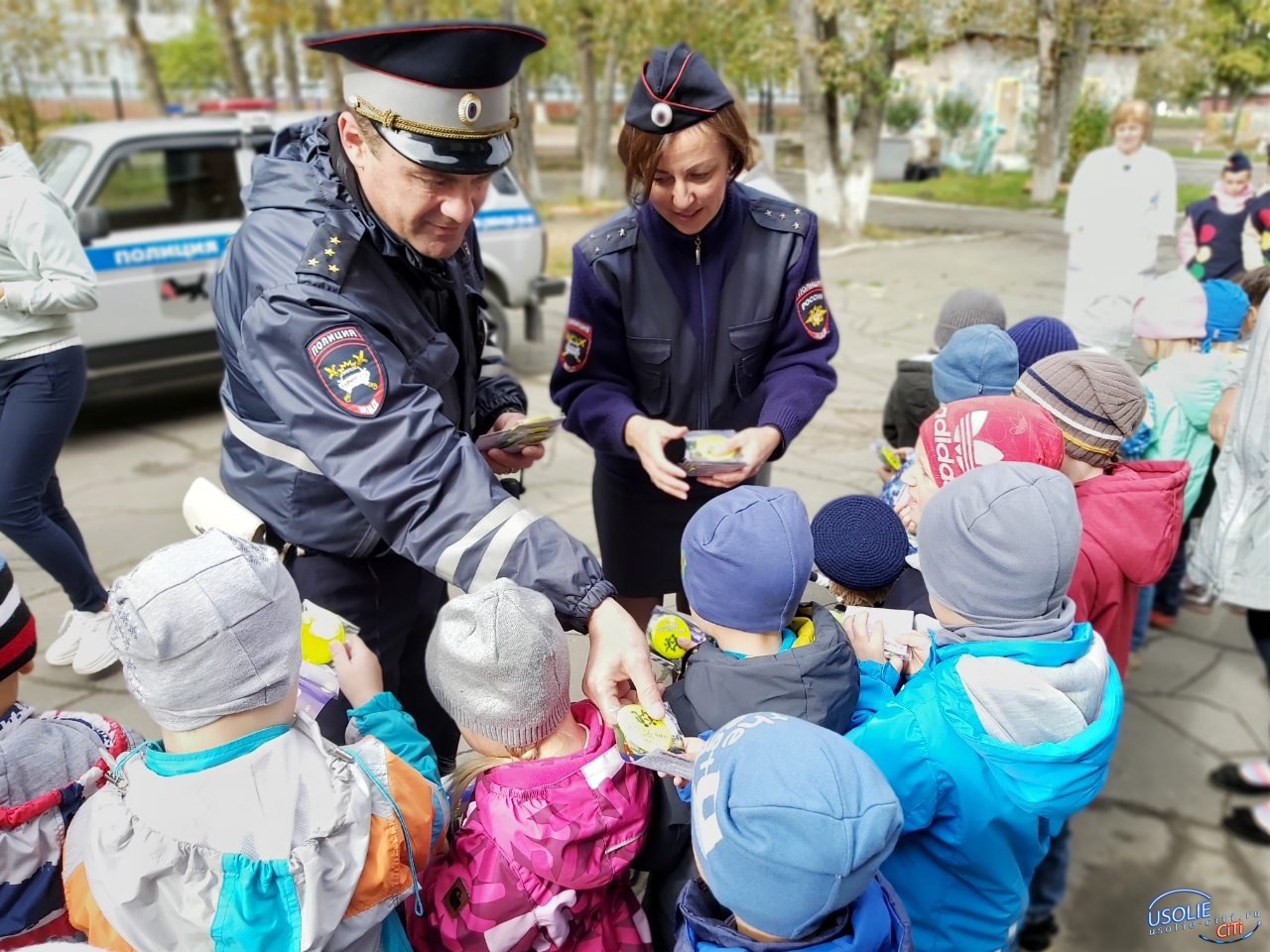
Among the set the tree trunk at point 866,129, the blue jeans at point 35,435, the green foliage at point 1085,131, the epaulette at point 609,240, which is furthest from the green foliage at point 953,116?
the epaulette at point 609,240

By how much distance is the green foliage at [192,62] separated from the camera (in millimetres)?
36406

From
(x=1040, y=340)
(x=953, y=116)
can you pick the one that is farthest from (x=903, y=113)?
(x=1040, y=340)

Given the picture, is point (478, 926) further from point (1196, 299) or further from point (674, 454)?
point (1196, 299)

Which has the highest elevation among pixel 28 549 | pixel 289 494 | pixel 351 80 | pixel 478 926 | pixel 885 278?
pixel 351 80

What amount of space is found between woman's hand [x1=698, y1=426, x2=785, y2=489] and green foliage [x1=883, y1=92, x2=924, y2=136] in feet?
104

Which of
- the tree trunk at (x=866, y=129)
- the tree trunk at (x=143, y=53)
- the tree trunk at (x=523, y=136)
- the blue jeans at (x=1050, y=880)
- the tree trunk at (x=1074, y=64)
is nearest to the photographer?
the blue jeans at (x=1050, y=880)

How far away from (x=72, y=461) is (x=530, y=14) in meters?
14.9

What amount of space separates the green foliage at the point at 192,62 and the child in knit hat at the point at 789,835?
40865 mm

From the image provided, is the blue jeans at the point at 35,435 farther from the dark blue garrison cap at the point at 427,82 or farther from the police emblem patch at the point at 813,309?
the police emblem patch at the point at 813,309

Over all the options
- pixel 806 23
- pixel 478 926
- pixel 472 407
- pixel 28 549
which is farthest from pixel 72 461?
pixel 806 23

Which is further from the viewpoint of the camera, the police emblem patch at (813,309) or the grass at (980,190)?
the grass at (980,190)

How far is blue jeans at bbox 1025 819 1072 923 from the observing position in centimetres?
248

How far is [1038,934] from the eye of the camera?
2.52m

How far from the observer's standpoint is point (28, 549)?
3.63m
